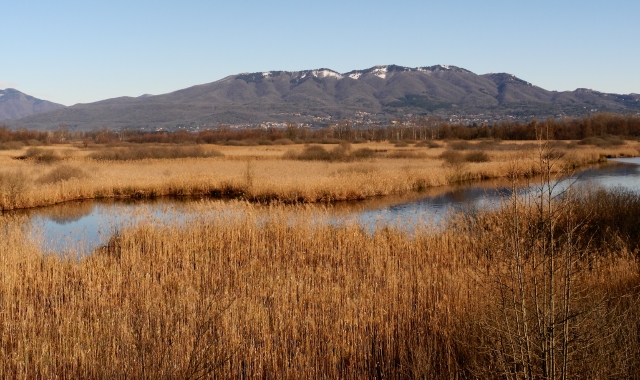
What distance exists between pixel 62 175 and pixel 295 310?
2589 cm

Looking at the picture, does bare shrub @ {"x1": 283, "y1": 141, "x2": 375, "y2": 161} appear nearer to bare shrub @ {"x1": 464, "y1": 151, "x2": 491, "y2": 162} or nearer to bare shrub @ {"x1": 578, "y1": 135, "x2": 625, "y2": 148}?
bare shrub @ {"x1": 464, "y1": 151, "x2": 491, "y2": 162}

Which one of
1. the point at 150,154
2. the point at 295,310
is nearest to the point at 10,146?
the point at 150,154

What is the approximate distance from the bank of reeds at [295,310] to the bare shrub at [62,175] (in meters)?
17.5

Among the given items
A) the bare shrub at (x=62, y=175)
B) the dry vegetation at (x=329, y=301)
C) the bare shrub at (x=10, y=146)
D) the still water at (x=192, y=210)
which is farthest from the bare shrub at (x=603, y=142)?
the bare shrub at (x=10, y=146)

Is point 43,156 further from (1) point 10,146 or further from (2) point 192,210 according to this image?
(2) point 192,210

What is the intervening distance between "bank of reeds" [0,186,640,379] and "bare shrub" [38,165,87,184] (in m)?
17.5

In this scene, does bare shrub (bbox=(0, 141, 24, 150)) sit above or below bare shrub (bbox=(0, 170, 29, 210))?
above

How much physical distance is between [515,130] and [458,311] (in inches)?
3357

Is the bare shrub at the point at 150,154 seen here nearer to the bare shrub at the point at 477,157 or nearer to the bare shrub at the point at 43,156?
the bare shrub at the point at 43,156

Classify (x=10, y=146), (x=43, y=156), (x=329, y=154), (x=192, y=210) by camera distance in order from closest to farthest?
1. (x=192, y=210)
2. (x=43, y=156)
3. (x=329, y=154)
4. (x=10, y=146)

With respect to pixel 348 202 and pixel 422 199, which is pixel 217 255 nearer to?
pixel 348 202

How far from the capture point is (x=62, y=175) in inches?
1162

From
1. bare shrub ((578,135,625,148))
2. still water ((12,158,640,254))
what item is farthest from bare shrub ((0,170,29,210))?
bare shrub ((578,135,625,148))

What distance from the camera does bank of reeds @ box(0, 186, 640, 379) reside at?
605 centimetres
